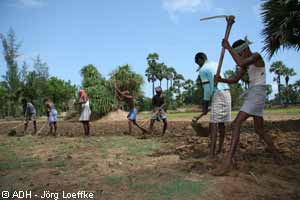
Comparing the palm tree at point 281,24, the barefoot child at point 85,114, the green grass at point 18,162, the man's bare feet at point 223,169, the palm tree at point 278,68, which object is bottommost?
the green grass at point 18,162

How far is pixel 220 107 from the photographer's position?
15.1ft

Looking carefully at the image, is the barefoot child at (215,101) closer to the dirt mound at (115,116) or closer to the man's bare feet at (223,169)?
the man's bare feet at (223,169)

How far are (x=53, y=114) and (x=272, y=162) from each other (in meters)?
8.37

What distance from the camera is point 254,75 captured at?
13.1ft

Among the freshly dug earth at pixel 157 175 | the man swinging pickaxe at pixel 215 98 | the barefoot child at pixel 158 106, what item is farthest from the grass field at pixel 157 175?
the barefoot child at pixel 158 106

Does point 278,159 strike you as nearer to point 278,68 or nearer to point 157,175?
point 157,175

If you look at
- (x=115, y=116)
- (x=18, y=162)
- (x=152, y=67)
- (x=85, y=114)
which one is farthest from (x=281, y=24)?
(x=152, y=67)

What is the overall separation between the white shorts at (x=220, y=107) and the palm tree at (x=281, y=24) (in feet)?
16.8

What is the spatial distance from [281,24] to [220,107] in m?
5.58

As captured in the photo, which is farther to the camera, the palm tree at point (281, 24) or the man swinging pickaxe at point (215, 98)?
the palm tree at point (281, 24)

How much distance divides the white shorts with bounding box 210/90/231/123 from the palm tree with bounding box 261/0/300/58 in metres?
5.13

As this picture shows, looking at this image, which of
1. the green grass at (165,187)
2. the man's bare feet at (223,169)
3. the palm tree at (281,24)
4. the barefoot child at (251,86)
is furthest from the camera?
the palm tree at (281,24)

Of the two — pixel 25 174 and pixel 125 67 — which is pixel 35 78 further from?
pixel 25 174

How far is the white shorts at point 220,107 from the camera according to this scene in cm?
459
